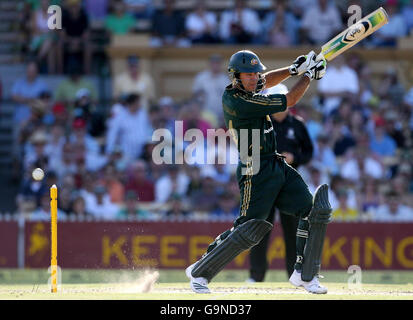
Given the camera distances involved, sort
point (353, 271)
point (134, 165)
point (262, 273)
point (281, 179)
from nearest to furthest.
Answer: point (281, 179), point (262, 273), point (353, 271), point (134, 165)

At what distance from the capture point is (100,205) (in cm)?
1443

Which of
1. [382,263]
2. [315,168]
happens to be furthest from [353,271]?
[315,168]

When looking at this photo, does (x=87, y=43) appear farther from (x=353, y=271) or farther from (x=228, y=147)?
(x=353, y=271)

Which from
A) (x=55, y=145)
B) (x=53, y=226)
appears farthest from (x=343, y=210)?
(x=53, y=226)

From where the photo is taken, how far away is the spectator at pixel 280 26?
1711cm

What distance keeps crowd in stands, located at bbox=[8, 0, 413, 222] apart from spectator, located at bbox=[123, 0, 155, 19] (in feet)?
0.06

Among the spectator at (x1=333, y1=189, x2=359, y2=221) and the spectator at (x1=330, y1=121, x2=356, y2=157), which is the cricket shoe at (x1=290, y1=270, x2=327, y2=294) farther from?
the spectator at (x1=330, y1=121, x2=356, y2=157)

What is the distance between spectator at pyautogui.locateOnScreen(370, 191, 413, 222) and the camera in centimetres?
1419

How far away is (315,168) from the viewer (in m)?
14.4

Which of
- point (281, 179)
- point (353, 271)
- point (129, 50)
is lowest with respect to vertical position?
point (353, 271)

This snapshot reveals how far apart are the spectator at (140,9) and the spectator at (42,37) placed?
4.57 feet

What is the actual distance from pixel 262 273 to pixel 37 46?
818 cm
